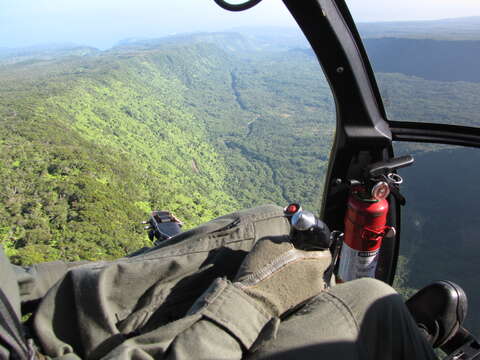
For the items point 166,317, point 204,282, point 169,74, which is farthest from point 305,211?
point 169,74

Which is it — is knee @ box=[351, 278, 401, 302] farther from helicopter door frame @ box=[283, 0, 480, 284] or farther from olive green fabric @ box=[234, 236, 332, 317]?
helicopter door frame @ box=[283, 0, 480, 284]

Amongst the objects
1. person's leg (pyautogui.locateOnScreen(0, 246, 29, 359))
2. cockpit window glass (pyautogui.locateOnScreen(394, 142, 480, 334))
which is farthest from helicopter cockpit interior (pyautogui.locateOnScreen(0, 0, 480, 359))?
person's leg (pyautogui.locateOnScreen(0, 246, 29, 359))

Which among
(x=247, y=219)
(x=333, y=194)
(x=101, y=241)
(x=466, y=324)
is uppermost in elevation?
(x=247, y=219)

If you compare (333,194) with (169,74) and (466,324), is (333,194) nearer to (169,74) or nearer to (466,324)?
(466,324)

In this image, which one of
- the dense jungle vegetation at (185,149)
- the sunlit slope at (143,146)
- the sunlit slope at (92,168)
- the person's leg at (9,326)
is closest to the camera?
the person's leg at (9,326)

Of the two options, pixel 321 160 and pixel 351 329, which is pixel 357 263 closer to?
pixel 351 329

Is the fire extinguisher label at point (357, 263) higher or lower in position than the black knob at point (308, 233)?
lower

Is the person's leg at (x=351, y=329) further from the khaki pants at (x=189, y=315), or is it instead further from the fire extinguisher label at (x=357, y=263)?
the fire extinguisher label at (x=357, y=263)

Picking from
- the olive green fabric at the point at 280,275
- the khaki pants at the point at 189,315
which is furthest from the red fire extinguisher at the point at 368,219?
the olive green fabric at the point at 280,275
